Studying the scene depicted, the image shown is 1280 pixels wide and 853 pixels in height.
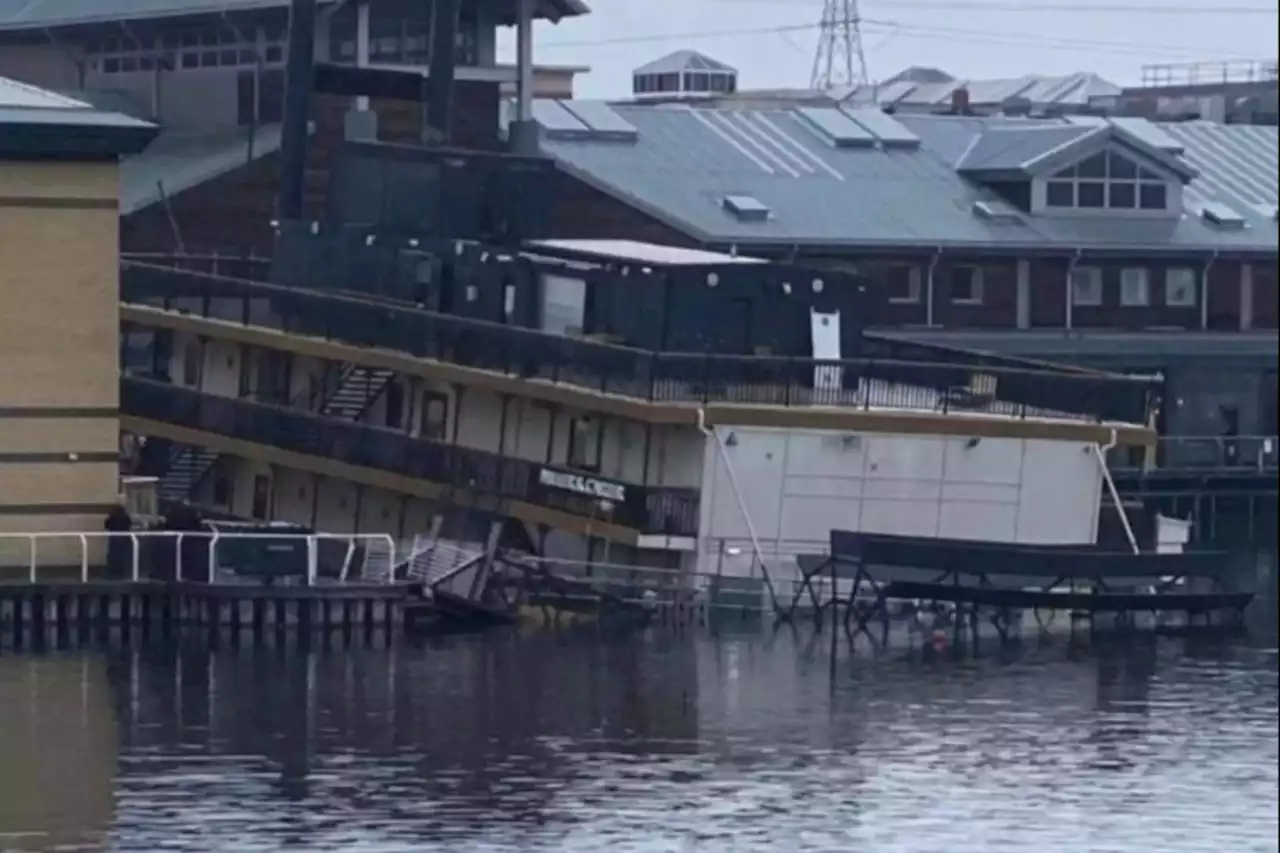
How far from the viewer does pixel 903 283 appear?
172 feet

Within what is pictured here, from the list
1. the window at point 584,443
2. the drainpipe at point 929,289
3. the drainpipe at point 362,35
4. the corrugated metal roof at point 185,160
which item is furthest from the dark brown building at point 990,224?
the window at point 584,443

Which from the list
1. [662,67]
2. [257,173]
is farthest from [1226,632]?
[662,67]

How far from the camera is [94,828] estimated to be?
21.7 meters

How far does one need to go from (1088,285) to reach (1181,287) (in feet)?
5.28

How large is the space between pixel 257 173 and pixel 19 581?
15.6 metres

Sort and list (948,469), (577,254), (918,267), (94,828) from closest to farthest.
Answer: (94,828), (948,469), (577,254), (918,267)

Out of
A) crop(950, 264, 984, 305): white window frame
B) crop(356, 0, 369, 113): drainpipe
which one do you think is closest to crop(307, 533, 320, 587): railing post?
crop(356, 0, 369, 113): drainpipe

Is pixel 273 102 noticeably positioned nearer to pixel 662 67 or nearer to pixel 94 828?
pixel 94 828

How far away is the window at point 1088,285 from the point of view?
53.4 meters

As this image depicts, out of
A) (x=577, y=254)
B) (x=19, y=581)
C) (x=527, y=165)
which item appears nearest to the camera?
(x=19, y=581)

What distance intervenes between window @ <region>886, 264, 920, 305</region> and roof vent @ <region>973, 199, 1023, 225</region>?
1.75 meters

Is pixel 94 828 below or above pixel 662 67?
below

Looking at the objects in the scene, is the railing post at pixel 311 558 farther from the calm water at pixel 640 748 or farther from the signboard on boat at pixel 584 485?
the signboard on boat at pixel 584 485

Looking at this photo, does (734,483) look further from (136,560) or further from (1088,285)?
(1088,285)
